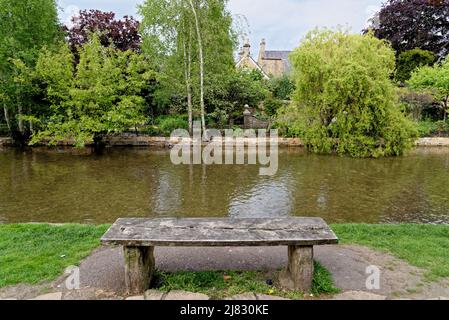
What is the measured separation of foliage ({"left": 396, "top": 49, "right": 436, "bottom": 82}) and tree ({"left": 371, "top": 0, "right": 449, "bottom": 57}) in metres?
2.78

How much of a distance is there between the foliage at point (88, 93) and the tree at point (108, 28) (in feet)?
22.9

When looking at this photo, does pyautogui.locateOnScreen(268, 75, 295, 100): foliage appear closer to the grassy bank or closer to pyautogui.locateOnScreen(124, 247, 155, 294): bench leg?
the grassy bank

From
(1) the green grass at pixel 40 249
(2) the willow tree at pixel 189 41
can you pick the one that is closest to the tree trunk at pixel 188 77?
(2) the willow tree at pixel 189 41

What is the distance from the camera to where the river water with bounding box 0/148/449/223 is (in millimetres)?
6992

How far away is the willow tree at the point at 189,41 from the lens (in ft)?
53.8

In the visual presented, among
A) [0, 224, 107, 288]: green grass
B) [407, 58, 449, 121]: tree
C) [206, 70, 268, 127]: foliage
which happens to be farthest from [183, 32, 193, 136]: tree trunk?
[407, 58, 449, 121]: tree

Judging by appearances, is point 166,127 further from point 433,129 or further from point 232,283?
point 232,283

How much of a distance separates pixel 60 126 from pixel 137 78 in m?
4.04

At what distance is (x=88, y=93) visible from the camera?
1424cm

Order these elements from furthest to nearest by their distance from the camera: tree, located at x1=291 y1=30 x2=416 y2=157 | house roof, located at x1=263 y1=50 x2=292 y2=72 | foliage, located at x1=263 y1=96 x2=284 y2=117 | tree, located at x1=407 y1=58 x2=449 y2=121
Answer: house roof, located at x1=263 y1=50 x2=292 y2=72 → foliage, located at x1=263 y1=96 x2=284 y2=117 → tree, located at x1=407 y1=58 x2=449 y2=121 → tree, located at x1=291 y1=30 x2=416 y2=157

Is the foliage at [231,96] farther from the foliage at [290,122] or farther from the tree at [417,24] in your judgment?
the tree at [417,24]

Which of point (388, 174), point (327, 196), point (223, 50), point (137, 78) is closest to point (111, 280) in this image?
point (327, 196)

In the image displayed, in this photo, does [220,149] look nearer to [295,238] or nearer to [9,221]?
[9,221]
